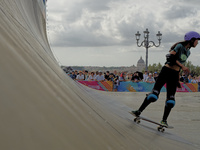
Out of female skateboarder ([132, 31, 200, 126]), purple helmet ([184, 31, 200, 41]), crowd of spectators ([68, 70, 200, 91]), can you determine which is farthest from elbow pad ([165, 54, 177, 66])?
crowd of spectators ([68, 70, 200, 91])

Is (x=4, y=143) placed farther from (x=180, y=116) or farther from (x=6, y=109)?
(x=180, y=116)

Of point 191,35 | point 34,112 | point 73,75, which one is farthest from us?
point 73,75

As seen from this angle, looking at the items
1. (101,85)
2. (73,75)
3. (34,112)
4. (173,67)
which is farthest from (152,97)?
(101,85)

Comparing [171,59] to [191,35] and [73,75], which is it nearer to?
[191,35]

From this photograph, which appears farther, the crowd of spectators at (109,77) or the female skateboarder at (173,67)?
the crowd of spectators at (109,77)

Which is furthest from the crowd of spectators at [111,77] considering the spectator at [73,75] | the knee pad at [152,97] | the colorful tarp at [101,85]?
the knee pad at [152,97]

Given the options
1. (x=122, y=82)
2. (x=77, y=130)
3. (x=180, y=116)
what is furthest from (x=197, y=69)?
(x=77, y=130)

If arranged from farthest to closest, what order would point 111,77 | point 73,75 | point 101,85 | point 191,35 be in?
point 111,77 → point 101,85 → point 73,75 → point 191,35

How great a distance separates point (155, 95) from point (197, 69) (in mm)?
87212

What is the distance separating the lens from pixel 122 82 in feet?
50.0

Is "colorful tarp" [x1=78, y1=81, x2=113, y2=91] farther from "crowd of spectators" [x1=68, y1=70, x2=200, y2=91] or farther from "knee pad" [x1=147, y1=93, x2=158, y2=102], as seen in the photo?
"knee pad" [x1=147, y1=93, x2=158, y2=102]

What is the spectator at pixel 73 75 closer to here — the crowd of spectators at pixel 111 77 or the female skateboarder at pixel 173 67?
the crowd of spectators at pixel 111 77

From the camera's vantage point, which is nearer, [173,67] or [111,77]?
[173,67]

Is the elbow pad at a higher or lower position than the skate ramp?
higher
